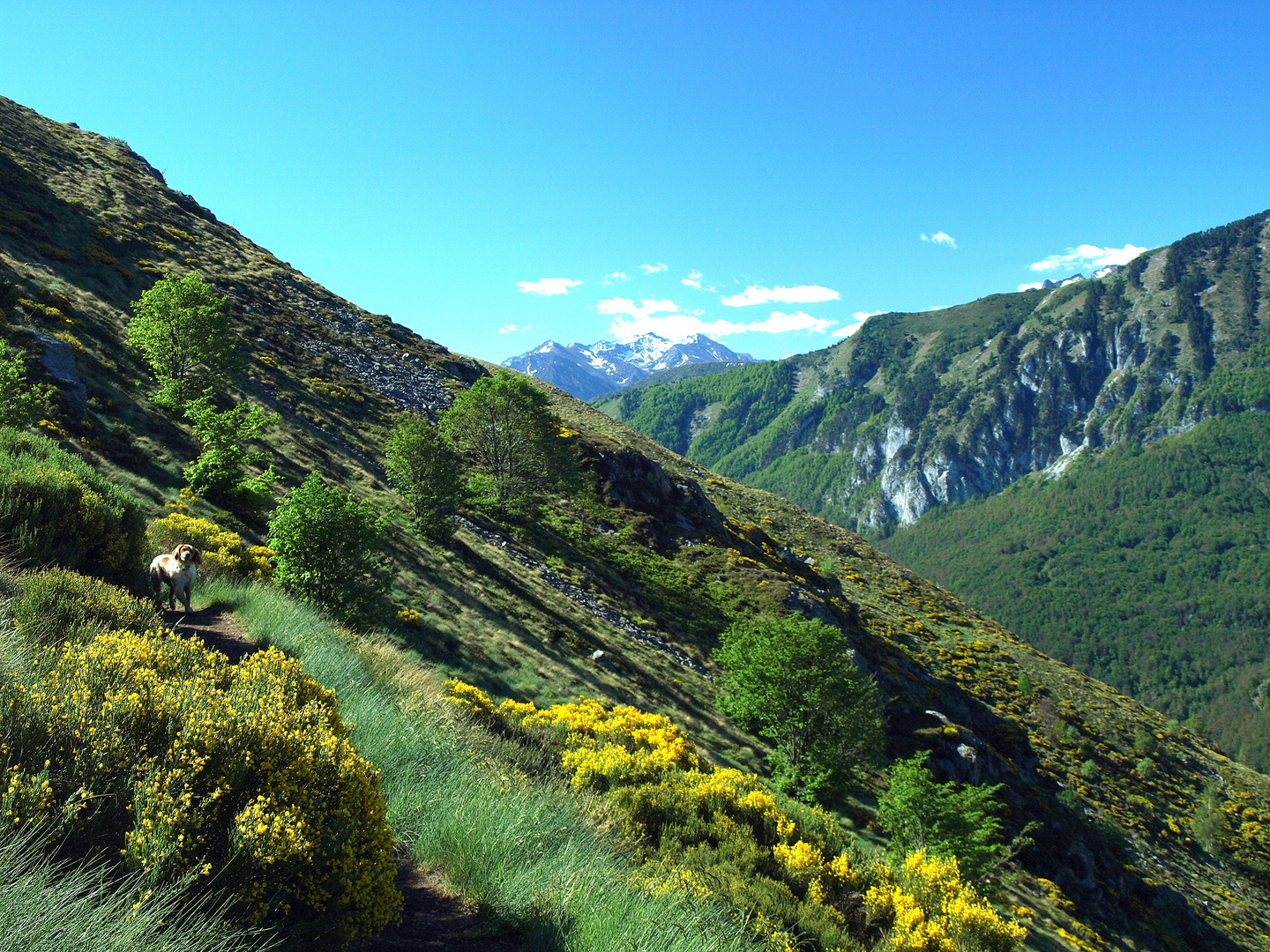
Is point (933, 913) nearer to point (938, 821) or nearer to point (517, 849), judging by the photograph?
point (517, 849)

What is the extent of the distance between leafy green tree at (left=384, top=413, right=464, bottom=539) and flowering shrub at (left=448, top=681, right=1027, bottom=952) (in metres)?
20.3

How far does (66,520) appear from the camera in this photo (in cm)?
827

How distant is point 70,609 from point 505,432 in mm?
36906

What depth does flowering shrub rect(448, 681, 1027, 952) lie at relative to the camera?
5992 millimetres

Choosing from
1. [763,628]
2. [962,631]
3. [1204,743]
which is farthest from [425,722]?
[1204,743]

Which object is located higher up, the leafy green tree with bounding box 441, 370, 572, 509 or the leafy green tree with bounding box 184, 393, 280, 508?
the leafy green tree with bounding box 441, 370, 572, 509

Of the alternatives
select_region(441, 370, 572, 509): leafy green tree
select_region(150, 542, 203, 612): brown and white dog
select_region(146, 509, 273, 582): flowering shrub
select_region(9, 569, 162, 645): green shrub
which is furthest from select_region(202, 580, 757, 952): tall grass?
select_region(441, 370, 572, 509): leafy green tree

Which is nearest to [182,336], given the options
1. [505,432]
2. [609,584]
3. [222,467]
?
[222,467]

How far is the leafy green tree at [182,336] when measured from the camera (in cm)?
2669

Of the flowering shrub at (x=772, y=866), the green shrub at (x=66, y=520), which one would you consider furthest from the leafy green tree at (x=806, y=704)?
the green shrub at (x=66, y=520)

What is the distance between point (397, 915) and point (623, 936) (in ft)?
4.77

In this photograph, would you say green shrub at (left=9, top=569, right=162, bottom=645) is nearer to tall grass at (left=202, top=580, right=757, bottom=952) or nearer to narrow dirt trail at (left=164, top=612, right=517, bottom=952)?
tall grass at (left=202, top=580, right=757, bottom=952)

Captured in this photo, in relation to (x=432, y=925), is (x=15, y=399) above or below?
above

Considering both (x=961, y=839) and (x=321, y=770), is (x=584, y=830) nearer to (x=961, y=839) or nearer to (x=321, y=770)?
(x=321, y=770)
